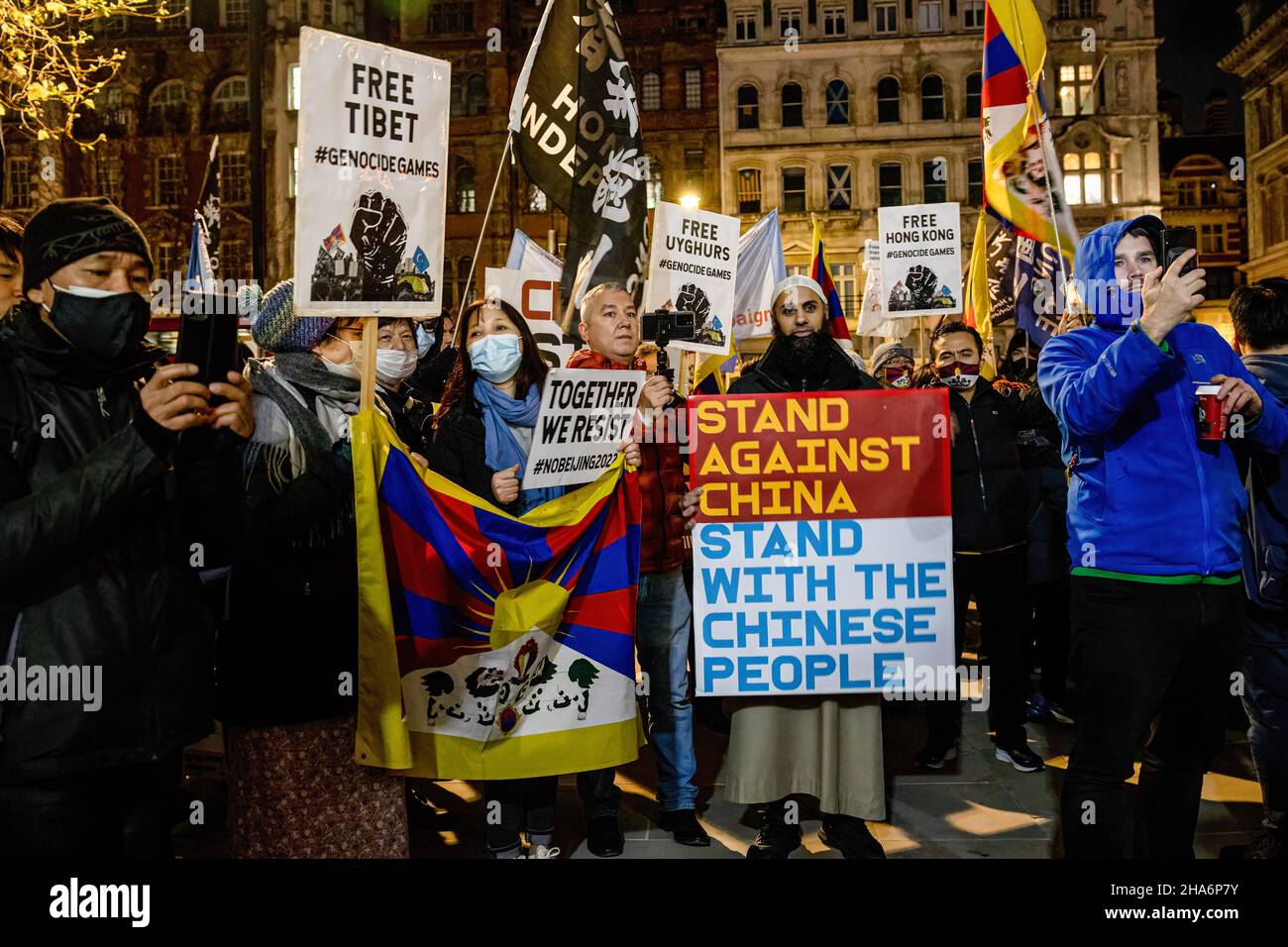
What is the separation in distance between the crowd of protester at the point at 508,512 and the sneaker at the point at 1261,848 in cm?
2

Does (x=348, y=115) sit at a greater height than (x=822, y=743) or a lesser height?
greater

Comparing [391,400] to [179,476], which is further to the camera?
[391,400]

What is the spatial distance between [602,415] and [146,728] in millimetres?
2085

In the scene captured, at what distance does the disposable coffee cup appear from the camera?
3207 mm

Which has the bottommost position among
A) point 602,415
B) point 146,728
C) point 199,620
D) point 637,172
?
point 146,728

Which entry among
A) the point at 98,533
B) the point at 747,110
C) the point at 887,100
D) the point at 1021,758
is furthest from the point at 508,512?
the point at 887,100

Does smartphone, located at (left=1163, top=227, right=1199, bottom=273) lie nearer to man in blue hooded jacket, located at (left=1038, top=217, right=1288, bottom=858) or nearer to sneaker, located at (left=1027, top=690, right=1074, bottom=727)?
man in blue hooded jacket, located at (left=1038, top=217, right=1288, bottom=858)

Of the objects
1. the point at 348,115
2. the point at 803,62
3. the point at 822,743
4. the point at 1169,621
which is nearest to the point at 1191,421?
the point at 1169,621

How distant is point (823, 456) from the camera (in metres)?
4.24

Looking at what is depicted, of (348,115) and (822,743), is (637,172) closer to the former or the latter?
(348,115)

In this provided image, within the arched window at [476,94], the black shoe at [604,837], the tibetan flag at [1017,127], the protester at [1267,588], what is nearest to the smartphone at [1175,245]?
the protester at [1267,588]

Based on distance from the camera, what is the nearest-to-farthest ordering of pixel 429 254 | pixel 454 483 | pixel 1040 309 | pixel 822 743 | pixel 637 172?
pixel 429 254, pixel 454 483, pixel 822 743, pixel 637 172, pixel 1040 309

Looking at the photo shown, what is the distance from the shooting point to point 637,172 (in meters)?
5.23

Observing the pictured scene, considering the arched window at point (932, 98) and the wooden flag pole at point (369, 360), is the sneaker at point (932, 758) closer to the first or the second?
the wooden flag pole at point (369, 360)
